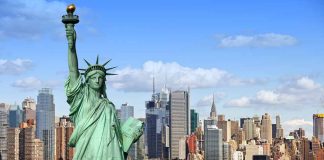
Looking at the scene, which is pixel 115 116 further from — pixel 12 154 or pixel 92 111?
pixel 12 154

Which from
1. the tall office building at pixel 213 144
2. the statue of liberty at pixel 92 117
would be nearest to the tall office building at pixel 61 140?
the tall office building at pixel 213 144

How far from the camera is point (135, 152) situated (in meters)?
90.4

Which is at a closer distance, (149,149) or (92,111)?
(92,111)

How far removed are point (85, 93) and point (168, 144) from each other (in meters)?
121

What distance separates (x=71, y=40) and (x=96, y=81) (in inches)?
28.7

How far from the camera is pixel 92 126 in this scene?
1446 centimetres

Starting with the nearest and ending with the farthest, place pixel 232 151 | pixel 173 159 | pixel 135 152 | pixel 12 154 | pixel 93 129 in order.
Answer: pixel 93 129, pixel 135 152, pixel 12 154, pixel 173 159, pixel 232 151

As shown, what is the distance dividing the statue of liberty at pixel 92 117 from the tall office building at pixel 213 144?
114 metres

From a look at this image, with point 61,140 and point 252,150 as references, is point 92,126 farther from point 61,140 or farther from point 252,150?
point 252,150

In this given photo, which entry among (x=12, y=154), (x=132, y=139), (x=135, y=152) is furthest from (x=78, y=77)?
(x=12, y=154)

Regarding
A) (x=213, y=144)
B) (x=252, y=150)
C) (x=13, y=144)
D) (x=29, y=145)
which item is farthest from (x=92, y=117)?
(x=252, y=150)

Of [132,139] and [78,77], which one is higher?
[78,77]

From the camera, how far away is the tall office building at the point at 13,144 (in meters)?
103

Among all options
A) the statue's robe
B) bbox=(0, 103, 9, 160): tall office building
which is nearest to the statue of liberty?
the statue's robe
